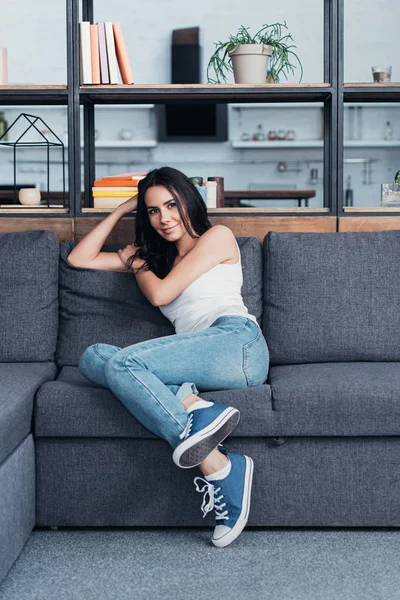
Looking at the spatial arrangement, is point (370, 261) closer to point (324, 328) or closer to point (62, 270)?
point (324, 328)

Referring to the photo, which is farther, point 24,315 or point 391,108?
point 391,108

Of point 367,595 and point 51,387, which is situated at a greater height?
point 51,387

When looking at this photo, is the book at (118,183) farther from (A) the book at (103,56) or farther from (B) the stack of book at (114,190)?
(A) the book at (103,56)

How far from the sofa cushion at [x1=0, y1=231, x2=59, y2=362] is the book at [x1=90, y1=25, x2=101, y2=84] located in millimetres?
709

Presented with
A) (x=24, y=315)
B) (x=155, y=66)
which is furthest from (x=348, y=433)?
(x=155, y=66)

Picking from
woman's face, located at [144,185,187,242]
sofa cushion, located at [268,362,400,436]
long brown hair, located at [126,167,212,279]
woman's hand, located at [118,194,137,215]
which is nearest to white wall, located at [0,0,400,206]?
woman's hand, located at [118,194,137,215]

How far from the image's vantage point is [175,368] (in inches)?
90.3

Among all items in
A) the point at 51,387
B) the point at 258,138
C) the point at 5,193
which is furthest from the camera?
the point at 258,138

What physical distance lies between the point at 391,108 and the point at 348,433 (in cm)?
653

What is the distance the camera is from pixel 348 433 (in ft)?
7.34

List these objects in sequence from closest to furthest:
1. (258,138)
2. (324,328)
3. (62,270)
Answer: (324,328) < (62,270) < (258,138)

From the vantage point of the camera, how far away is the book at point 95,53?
3.15 m

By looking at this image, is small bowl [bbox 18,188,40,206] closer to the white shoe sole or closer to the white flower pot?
the white flower pot

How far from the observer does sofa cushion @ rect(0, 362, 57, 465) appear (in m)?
1.98
